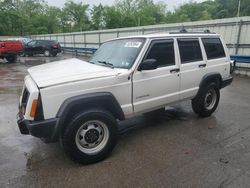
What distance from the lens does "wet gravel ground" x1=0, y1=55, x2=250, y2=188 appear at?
3344 mm

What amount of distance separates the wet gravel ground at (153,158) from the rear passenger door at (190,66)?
80 cm

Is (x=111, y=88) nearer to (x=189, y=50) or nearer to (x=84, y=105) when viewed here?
(x=84, y=105)

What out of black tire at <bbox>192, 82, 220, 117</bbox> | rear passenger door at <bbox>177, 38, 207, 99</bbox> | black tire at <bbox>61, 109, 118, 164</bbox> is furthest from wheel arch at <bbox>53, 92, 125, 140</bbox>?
black tire at <bbox>192, 82, 220, 117</bbox>

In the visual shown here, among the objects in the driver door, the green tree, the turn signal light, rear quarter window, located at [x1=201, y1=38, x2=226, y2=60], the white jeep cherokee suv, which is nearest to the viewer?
the turn signal light

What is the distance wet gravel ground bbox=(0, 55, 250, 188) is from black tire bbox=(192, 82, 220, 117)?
18cm

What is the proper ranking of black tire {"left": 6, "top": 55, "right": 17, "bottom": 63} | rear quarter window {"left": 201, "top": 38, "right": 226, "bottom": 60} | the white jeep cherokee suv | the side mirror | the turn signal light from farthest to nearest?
black tire {"left": 6, "top": 55, "right": 17, "bottom": 63} < rear quarter window {"left": 201, "top": 38, "right": 226, "bottom": 60} < the side mirror < the white jeep cherokee suv < the turn signal light

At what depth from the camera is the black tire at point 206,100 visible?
5531 mm

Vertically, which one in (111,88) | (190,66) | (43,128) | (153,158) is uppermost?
(190,66)

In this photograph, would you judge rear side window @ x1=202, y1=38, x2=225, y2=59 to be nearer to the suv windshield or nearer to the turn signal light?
the suv windshield

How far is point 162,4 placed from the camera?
7831cm

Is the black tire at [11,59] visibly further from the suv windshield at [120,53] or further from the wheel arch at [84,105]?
the wheel arch at [84,105]

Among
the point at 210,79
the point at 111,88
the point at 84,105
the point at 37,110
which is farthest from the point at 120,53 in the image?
the point at 210,79

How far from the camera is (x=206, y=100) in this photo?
5.80 meters

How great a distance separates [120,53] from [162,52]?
0.83 meters
